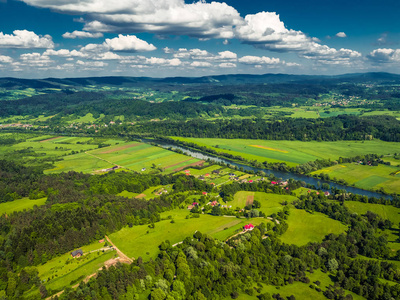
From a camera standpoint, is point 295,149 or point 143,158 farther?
point 295,149

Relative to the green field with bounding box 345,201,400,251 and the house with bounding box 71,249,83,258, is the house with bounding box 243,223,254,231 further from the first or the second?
the house with bounding box 71,249,83,258

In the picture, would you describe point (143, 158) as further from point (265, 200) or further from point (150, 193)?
point (265, 200)

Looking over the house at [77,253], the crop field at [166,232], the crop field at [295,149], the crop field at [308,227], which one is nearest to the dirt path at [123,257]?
the crop field at [166,232]

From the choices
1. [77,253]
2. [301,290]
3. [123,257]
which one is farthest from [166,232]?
[301,290]

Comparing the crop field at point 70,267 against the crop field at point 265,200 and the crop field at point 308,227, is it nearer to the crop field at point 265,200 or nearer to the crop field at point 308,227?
the crop field at point 265,200

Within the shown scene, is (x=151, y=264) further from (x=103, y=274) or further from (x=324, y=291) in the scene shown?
(x=324, y=291)

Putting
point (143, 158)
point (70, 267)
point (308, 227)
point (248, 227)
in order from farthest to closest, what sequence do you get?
point (143, 158) → point (308, 227) → point (248, 227) → point (70, 267)
